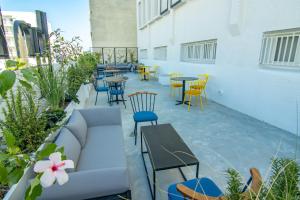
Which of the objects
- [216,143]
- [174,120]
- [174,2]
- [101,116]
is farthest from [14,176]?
[174,2]

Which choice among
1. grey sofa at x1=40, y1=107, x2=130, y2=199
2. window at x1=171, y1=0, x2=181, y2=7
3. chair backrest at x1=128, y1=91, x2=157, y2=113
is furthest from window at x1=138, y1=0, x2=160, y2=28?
grey sofa at x1=40, y1=107, x2=130, y2=199

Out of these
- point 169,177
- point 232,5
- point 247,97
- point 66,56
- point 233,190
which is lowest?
point 169,177

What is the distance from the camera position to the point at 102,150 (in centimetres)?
193

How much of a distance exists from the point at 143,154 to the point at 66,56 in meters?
2.83

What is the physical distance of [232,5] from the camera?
3.89 meters

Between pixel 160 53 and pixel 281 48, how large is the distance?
7117 millimetres

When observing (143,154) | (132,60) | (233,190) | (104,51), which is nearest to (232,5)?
(143,154)

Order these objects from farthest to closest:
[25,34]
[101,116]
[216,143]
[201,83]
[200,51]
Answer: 1. [200,51]
2. [201,83]
3. [25,34]
4. [216,143]
5. [101,116]

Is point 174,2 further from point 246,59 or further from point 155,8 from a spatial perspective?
point 246,59

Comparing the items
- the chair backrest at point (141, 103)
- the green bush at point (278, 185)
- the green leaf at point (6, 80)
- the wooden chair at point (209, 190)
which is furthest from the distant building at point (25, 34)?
the green bush at point (278, 185)

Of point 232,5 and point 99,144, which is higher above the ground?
point 232,5

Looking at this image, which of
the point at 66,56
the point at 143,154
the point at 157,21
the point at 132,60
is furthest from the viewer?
the point at 132,60

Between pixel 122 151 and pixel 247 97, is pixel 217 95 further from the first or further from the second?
pixel 122 151

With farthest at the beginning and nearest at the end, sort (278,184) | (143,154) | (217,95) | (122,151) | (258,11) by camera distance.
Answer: (217,95), (258,11), (143,154), (122,151), (278,184)
